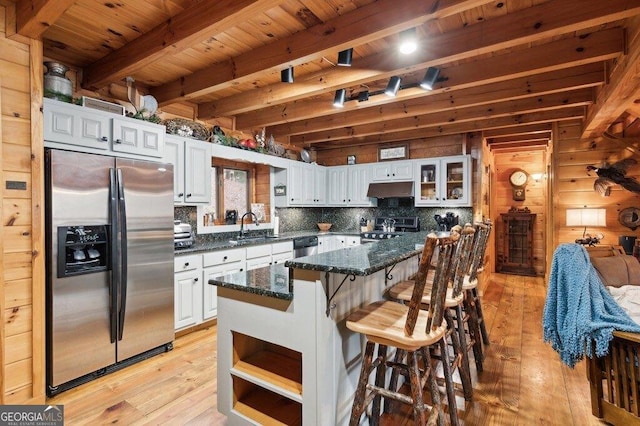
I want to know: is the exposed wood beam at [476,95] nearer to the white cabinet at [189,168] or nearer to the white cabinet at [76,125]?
the white cabinet at [189,168]

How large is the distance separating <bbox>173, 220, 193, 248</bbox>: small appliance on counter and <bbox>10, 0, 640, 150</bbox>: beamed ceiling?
1331 millimetres

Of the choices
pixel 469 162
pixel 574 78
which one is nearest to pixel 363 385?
pixel 574 78

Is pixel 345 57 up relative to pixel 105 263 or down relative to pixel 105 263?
up

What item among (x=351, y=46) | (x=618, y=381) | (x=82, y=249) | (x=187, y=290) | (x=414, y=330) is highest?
(x=351, y=46)

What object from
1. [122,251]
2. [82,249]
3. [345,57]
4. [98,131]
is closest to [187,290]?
[122,251]

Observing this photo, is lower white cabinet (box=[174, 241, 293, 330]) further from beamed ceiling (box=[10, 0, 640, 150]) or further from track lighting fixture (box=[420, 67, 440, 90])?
track lighting fixture (box=[420, 67, 440, 90])

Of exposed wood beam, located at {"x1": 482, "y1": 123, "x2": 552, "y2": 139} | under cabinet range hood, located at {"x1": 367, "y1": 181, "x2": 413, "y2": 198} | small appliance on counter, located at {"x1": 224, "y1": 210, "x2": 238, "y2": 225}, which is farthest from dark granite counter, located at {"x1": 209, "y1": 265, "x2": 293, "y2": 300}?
exposed wood beam, located at {"x1": 482, "y1": 123, "x2": 552, "y2": 139}

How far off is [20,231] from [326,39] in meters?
2.39

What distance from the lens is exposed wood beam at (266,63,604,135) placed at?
114 inches

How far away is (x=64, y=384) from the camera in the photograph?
7.80 feet

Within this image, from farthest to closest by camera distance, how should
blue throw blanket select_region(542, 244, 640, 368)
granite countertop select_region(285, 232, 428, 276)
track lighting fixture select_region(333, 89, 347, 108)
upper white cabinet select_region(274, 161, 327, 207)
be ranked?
1. upper white cabinet select_region(274, 161, 327, 207)
2. track lighting fixture select_region(333, 89, 347, 108)
3. blue throw blanket select_region(542, 244, 640, 368)
4. granite countertop select_region(285, 232, 428, 276)

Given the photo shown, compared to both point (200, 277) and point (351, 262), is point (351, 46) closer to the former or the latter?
point (351, 262)

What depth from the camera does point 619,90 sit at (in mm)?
2539

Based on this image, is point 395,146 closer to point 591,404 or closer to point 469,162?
point 469,162
